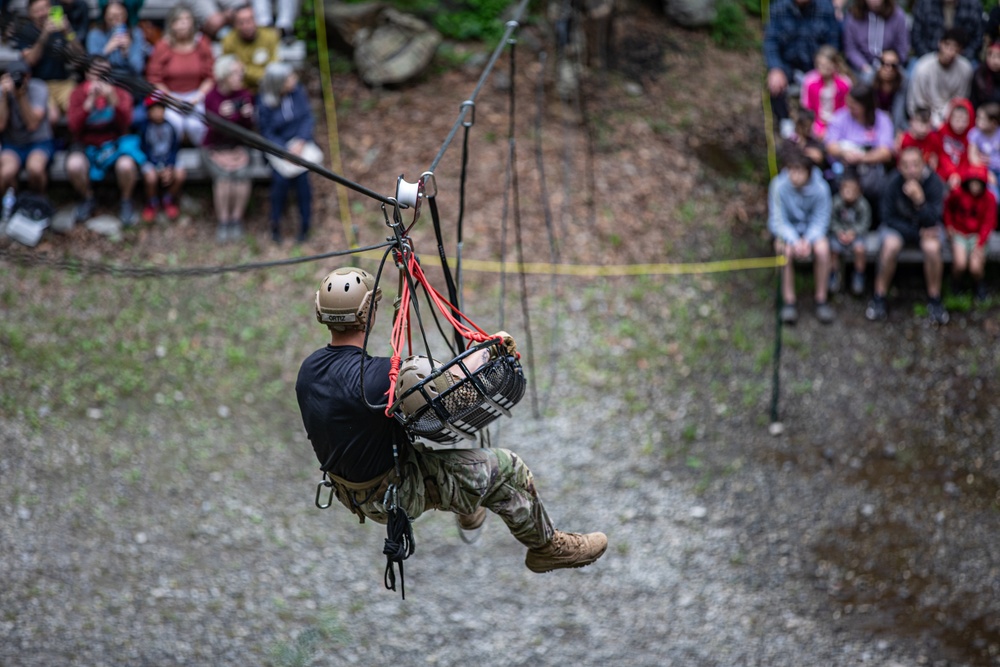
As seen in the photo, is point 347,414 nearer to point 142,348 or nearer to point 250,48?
point 142,348

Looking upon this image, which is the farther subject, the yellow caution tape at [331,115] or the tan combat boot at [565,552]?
the yellow caution tape at [331,115]

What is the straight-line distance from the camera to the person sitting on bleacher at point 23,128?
8.05m

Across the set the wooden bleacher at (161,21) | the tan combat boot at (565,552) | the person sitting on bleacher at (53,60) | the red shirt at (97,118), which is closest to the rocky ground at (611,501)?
the wooden bleacher at (161,21)

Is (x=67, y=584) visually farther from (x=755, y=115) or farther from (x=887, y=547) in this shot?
(x=755, y=115)

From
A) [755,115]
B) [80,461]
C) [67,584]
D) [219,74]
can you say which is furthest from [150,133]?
[755,115]

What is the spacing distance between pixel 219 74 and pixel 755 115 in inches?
180

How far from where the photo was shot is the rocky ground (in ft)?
20.0

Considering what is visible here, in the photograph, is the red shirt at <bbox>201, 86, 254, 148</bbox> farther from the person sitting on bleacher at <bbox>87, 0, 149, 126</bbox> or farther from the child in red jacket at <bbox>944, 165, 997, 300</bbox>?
→ the child in red jacket at <bbox>944, 165, 997, 300</bbox>

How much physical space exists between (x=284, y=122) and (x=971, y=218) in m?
5.11

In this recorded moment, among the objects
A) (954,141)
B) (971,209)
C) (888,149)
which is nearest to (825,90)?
(888,149)

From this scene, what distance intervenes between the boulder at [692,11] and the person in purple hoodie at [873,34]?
206 centimetres

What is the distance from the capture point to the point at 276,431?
7.23 meters

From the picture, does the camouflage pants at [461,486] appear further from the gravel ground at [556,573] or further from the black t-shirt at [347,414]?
the gravel ground at [556,573]

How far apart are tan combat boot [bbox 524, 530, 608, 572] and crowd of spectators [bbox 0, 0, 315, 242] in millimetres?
4468
